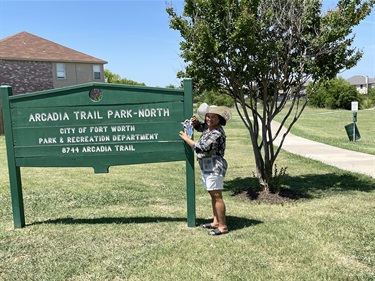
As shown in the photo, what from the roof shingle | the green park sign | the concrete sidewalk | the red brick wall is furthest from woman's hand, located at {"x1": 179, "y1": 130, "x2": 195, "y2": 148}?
the roof shingle

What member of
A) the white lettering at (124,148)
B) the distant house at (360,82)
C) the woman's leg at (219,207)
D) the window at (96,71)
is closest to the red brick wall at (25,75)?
the window at (96,71)

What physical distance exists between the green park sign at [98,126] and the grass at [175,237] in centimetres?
74

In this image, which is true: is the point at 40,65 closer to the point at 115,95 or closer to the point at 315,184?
the point at 315,184

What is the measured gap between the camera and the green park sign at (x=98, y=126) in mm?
4375

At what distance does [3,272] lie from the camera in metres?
3.38

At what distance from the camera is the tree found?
5.43m

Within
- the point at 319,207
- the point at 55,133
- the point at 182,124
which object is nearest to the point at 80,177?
the point at 55,133

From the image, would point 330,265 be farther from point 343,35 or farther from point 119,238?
point 343,35

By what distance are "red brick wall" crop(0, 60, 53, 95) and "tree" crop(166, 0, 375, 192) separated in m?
22.3

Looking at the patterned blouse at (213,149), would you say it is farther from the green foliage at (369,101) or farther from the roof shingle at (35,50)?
the green foliage at (369,101)

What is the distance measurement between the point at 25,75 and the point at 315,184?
77.9 ft

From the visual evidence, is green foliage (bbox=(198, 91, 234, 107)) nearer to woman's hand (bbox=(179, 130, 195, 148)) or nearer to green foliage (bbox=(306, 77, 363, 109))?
green foliage (bbox=(306, 77, 363, 109))

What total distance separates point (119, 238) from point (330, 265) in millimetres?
2200

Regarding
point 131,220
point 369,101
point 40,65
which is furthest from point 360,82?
point 131,220
